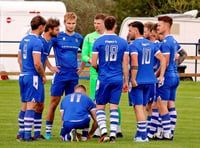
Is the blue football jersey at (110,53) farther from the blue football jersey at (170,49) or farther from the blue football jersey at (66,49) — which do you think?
the blue football jersey at (66,49)

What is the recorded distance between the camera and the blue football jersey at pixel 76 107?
14438 millimetres

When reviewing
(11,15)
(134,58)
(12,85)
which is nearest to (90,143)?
(134,58)

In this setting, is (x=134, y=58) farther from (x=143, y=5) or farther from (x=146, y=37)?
(x=143, y=5)

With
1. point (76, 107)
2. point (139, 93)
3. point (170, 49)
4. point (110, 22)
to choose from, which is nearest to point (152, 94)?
point (139, 93)

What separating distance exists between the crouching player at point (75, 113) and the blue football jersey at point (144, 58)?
37.8 inches

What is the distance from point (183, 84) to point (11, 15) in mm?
7637

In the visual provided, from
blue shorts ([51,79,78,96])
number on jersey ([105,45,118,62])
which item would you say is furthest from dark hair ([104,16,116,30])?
blue shorts ([51,79,78,96])

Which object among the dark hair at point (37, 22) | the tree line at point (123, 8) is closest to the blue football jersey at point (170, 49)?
the dark hair at point (37, 22)

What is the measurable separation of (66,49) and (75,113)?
142cm

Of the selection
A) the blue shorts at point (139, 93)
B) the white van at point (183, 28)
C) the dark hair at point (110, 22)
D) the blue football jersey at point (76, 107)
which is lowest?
the white van at point (183, 28)

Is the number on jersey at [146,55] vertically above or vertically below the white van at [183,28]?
above

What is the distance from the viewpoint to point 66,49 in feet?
50.3

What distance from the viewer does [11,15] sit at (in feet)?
114

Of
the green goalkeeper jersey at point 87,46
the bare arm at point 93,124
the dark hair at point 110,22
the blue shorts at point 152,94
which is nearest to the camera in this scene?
the dark hair at point 110,22
